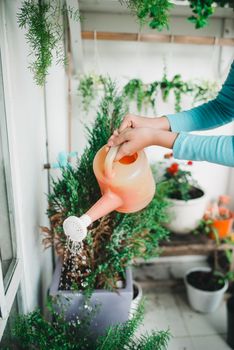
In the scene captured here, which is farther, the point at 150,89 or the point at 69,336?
the point at 150,89

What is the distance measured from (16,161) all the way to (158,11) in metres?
0.58

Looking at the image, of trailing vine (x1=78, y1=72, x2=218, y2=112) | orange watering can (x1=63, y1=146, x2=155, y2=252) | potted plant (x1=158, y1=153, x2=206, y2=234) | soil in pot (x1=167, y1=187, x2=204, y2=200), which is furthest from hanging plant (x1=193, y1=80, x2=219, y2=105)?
orange watering can (x1=63, y1=146, x2=155, y2=252)

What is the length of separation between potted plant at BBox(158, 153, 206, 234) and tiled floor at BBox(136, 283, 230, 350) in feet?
1.42

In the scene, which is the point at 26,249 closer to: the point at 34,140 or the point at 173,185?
the point at 34,140

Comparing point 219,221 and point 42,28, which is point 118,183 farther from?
point 219,221

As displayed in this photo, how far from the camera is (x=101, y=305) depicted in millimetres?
979

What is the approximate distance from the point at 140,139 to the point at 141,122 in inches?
5.1

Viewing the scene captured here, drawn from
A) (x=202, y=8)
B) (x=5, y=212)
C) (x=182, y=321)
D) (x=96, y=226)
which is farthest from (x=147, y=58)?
(x=182, y=321)

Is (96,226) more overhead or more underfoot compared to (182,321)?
more overhead

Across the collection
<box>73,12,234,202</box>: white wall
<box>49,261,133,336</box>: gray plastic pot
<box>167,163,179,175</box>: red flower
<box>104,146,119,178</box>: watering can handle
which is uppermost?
<box>73,12,234,202</box>: white wall

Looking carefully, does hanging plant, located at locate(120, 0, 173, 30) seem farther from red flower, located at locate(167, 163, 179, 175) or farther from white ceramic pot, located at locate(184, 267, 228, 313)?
white ceramic pot, located at locate(184, 267, 228, 313)

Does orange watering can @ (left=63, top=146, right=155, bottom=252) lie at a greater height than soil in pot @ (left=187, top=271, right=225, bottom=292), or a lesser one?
greater

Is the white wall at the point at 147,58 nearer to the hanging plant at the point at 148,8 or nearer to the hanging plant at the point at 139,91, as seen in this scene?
the hanging plant at the point at 139,91

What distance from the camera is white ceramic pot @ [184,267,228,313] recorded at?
1.53 m
